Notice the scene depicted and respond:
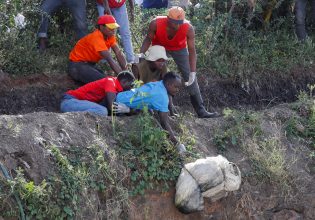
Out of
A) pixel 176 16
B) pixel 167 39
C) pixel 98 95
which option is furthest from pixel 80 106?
pixel 176 16

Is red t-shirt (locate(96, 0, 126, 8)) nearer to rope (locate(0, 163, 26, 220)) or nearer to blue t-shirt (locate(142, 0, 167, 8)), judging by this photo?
blue t-shirt (locate(142, 0, 167, 8))

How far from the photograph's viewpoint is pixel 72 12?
9688 millimetres

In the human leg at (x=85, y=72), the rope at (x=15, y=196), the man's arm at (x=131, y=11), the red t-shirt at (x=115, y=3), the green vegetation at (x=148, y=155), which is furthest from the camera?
the man's arm at (x=131, y=11)

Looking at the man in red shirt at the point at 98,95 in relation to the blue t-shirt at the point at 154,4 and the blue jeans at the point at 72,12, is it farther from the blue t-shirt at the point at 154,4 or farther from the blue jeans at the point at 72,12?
the blue t-shirt at the point at 154,4

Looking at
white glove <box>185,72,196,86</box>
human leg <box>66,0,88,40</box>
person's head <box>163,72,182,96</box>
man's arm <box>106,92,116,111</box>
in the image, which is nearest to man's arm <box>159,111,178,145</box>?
person's head <box>163,72,182,96</box>

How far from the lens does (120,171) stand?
7.50 meters

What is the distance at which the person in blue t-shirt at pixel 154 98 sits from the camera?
314 inches

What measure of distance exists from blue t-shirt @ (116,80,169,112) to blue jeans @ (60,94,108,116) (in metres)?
0.23

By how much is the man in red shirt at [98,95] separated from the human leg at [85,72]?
71 centimetres

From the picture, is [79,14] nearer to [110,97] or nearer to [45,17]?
[45,17]

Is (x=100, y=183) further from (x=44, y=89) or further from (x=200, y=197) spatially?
(x=44, y=89)

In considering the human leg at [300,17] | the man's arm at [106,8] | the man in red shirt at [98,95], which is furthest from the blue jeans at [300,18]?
the man in red shirt at [98,95]

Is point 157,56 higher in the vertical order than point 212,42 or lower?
higher

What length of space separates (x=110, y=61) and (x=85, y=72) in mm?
547
